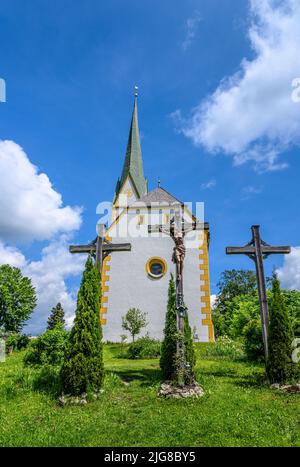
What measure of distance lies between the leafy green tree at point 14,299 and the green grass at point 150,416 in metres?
24.4

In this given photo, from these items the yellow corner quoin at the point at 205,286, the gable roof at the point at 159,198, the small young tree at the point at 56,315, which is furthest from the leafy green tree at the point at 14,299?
the yellow corner quoin at the point at 205,286

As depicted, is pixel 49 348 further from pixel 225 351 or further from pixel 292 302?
pixel 292 302

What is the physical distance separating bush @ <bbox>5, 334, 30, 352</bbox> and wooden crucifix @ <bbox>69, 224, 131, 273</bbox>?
35.9ft

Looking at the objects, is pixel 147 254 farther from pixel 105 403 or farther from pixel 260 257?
pixel 105 403

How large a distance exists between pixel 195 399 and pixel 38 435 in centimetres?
332

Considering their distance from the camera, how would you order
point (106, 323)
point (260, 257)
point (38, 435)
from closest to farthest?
point (38, 435) < point (260, 257) < point (106, 323)

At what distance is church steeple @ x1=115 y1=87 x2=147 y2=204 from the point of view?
28.1 meters

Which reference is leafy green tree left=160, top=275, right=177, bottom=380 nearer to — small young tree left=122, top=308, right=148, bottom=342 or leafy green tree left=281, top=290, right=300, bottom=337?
small young tree left=122, top=308, right=148, bottom=342

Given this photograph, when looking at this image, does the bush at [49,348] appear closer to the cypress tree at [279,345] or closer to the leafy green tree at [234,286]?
the cypress tree at [279,345]

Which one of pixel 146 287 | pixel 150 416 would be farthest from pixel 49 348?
pixel 146 287

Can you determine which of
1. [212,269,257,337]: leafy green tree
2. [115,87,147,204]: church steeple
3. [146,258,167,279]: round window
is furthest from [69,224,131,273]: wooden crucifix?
[212,269,257,337]: leafy green tree

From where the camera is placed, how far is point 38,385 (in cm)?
838

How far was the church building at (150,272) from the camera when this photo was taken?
18531 millimetres
